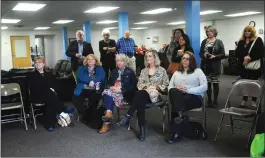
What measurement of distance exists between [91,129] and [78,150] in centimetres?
92

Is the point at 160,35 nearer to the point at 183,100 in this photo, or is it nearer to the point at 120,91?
the point at 120,91

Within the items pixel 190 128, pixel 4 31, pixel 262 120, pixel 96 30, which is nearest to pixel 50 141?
pixel 190 128

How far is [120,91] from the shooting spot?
4164 millimetres

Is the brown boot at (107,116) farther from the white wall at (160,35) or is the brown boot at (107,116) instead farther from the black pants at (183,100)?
the white wall at (160,35)

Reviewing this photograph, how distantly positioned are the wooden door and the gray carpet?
1266 cm

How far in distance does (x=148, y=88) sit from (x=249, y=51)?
74.1 inches

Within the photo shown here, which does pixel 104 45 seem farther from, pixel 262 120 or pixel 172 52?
pixel 262 120

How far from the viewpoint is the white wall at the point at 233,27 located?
41.7 ft

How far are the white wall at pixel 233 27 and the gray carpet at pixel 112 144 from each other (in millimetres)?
9957

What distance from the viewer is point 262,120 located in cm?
276

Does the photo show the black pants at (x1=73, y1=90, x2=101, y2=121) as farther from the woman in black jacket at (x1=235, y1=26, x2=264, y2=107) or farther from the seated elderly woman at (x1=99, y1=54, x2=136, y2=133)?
the woman in black jacket at (x1=235, y1=26, x2=264, y2=107)

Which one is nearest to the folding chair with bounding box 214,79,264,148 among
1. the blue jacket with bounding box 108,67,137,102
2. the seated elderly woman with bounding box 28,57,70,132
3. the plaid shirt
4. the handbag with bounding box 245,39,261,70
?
the handbag with bounding box 245,39,261,70

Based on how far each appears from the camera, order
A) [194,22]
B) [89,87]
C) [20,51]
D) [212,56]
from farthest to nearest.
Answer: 1. [20,51]
2. [194,22]
3. [212,56]
4. [89,87]

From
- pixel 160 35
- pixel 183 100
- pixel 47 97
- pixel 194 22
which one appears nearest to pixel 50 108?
pixel 47 97
